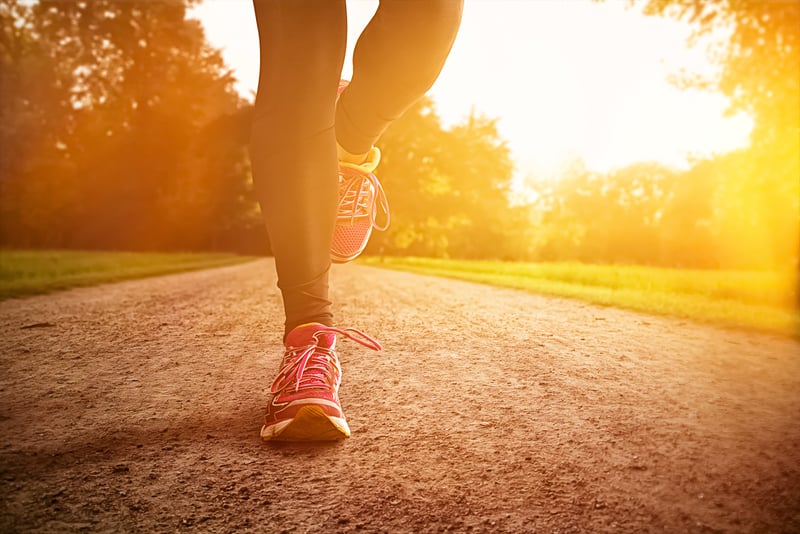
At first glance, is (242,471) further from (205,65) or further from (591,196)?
(591,196)

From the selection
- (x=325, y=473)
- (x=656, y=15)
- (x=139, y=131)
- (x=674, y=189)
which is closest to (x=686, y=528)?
(x=325, y=473)

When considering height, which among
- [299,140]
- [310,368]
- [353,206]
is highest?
[299,140]

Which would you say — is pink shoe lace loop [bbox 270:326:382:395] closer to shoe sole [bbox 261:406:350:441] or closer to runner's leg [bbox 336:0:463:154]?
shoe sole [bbox 261:406:350:441]

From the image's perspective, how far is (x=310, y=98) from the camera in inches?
54.9

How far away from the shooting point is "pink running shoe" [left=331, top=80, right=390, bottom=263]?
1887 mm

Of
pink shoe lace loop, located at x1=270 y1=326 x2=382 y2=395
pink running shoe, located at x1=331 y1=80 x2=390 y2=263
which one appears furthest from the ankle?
pink shoe lace loop, located at x1=270 y1=326 x2=382 y2=395

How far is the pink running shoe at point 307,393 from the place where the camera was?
1.18m

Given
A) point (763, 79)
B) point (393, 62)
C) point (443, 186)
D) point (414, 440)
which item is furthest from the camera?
point (443, 186)

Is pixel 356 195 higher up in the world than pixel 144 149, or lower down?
lower down

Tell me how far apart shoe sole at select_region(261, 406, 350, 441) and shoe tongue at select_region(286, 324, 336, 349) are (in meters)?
0.28

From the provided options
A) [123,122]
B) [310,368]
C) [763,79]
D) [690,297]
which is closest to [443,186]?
[123,122]

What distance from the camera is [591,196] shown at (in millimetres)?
48344

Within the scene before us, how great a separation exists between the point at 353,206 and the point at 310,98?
0.58m

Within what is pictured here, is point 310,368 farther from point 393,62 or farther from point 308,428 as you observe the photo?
point 393,62
